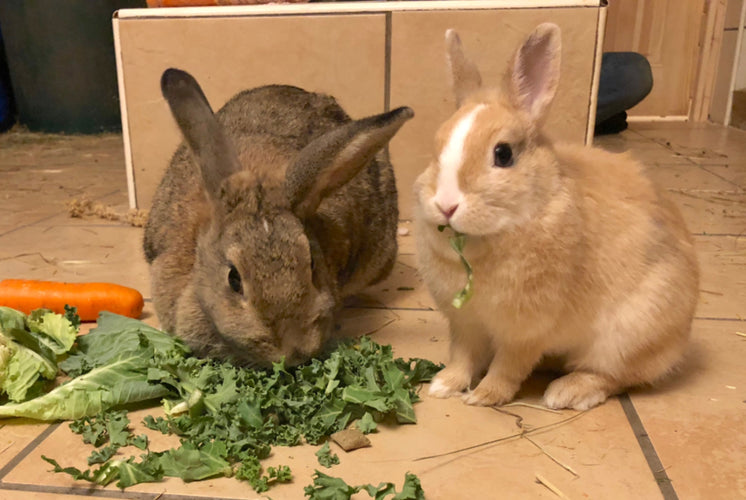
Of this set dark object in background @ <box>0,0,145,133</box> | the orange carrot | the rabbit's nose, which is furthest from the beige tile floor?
dark object in background @ <box>0,0,145,133</box>

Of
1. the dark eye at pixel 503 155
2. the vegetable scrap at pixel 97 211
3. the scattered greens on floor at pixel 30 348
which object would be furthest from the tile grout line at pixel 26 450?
the vegetable scrap at pixel 97 211

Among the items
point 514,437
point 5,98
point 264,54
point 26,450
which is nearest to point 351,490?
point 514,437

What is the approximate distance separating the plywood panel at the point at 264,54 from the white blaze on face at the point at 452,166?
5.97 feet

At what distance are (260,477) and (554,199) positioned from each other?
2.95ft

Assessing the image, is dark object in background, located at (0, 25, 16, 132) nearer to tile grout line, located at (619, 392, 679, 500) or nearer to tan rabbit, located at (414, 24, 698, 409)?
tan rabbit, located at (414, 24, 698, 409)

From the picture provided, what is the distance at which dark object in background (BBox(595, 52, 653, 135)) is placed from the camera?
586cm

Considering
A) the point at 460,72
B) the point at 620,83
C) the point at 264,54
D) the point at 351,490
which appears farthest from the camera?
the point at 620,83

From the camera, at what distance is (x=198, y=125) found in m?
1.72

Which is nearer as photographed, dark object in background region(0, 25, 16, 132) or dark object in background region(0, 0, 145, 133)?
dark object in background region(0, 0, 145, 133)

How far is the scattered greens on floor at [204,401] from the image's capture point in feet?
4.63

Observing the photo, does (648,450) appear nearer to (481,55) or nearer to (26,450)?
(26,450)

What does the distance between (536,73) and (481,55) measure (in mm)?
1621

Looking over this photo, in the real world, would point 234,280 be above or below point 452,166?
below

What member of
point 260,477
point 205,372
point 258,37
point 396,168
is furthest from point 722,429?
point 258,37
